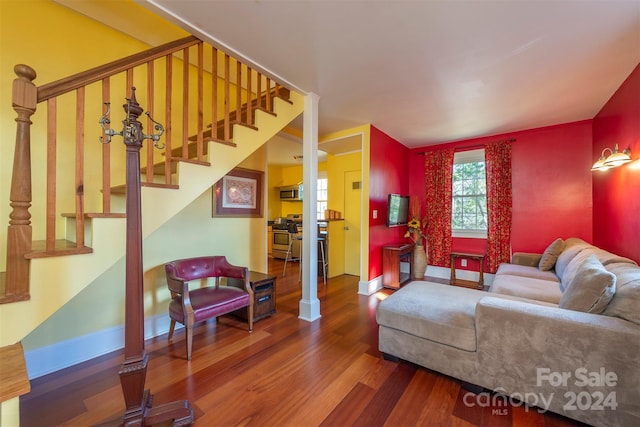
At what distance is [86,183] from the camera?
6.44ft

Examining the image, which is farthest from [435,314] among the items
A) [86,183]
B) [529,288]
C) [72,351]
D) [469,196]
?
[469,196]

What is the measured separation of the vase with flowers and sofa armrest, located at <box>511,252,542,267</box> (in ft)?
4.24

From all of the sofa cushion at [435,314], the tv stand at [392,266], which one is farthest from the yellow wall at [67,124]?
the tv stand at [392,266]

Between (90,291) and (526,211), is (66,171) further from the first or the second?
(526,211)

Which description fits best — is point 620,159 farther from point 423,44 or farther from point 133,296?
point 133,296

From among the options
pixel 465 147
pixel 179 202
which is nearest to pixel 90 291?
pixel 179 202

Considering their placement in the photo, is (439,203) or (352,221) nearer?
(439,203)

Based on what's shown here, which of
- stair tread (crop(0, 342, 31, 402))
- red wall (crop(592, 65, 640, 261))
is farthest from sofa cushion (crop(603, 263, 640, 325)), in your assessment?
stair tread (crop(0, 342, 31, 402))

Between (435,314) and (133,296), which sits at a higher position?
(133,296)

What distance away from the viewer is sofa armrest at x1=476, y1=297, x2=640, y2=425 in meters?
1.25

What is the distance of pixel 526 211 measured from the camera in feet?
12.5

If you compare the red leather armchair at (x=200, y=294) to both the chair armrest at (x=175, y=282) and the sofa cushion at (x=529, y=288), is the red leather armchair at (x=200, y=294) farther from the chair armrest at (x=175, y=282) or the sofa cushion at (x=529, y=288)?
the sofa cushion at (x=529, y=288)

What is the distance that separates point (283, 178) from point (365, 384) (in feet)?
20.6

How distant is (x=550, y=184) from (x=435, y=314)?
343 centimetres
